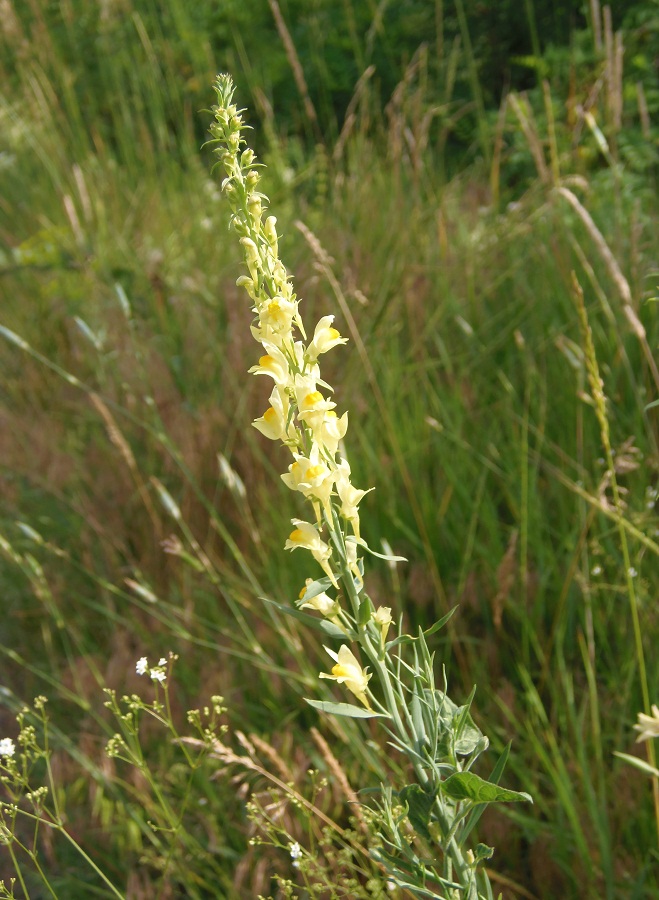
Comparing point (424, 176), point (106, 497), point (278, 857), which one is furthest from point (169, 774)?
point (424, 176)

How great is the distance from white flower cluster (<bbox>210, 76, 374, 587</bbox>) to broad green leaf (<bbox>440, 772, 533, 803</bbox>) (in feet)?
0.79

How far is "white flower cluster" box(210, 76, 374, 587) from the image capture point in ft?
3.21

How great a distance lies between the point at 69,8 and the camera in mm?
4004

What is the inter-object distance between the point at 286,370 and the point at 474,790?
0.50 metres

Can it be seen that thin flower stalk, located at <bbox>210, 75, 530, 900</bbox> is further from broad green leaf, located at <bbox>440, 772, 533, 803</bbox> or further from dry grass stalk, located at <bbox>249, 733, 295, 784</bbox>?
dry grass stalk, located at <bbox>249, 733, 295, 784</bbox>

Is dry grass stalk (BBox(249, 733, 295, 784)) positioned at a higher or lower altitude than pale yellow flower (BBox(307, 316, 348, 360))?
lower

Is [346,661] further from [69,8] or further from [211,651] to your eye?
[69,8]

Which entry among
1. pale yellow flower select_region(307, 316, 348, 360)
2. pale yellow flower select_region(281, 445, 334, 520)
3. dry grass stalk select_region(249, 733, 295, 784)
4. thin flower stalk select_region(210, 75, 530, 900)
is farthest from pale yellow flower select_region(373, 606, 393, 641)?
dry grass stalk select_region(249, 733, 295, 784)

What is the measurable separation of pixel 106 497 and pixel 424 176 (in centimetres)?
192

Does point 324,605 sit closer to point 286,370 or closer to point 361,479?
point 286,370

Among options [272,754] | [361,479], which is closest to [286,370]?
[272,754]

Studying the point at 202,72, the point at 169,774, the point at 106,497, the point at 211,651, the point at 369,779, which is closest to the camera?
the point at 369,779

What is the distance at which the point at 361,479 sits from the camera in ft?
7.86

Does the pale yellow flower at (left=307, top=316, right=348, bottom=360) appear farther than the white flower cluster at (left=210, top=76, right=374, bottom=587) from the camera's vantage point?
Yes
